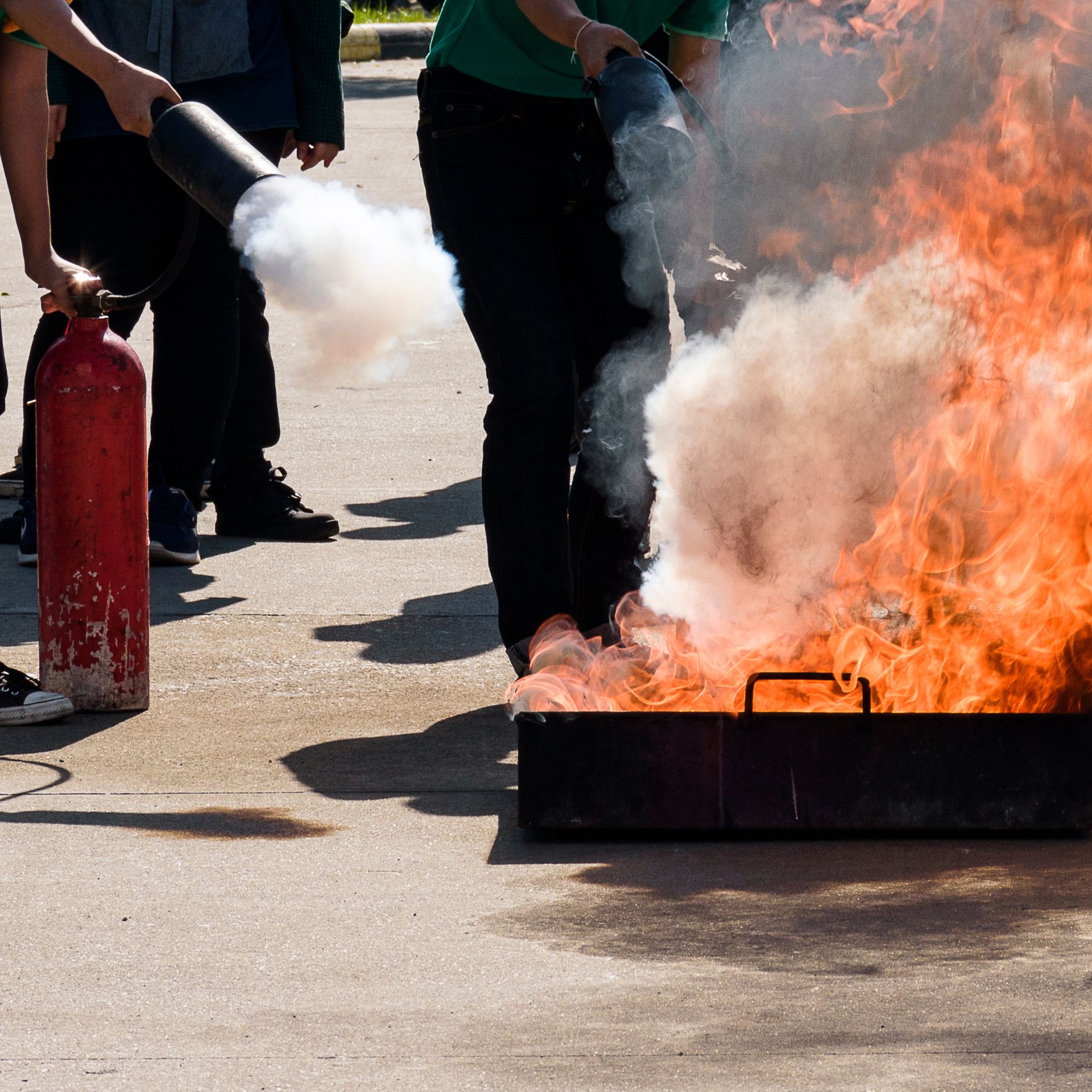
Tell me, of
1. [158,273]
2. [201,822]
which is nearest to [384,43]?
[158,273]

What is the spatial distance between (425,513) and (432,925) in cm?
377

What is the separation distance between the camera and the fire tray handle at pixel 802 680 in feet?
12.3

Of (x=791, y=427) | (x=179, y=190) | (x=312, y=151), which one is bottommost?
(x=791, y=427)

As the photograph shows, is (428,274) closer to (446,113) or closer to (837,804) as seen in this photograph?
(446,113)

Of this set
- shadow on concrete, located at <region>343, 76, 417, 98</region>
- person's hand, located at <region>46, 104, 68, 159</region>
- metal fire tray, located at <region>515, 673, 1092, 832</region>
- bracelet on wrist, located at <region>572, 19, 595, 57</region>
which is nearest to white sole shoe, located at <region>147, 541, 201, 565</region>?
person's hand, located at <region>46, 104, 68, 159</region>

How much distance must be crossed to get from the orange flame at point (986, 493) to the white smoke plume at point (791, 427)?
8cm

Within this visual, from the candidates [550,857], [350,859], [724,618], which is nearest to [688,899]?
[550,857]

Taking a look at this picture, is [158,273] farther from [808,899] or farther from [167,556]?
[808,899]

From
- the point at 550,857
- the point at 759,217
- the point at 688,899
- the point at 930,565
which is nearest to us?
the point at 688,899

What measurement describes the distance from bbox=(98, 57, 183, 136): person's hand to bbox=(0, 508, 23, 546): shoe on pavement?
211 centimetres

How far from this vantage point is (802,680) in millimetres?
3924

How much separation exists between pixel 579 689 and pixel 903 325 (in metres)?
1.05

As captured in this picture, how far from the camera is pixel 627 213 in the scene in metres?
4.61

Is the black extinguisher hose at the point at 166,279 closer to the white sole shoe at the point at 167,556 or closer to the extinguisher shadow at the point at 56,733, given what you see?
the extinguisher shadow at the point at 56,733
